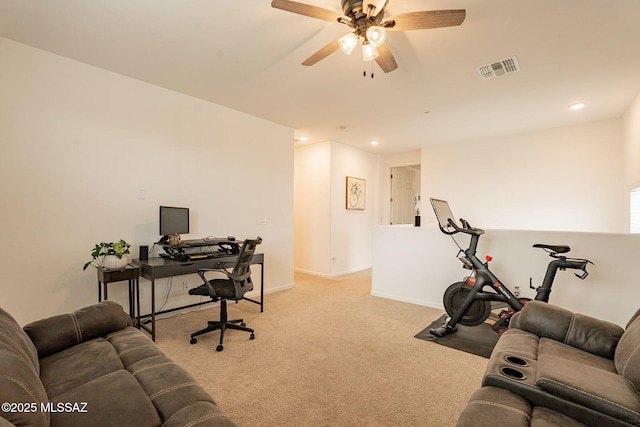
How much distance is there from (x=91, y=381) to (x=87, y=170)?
2.37m

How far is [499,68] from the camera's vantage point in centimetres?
290

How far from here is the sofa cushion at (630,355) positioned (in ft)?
4.16

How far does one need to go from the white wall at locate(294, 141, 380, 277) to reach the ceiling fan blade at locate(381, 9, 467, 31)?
382 cm

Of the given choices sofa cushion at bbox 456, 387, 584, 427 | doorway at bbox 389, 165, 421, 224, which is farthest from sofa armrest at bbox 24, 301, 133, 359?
doorway at bbox 389, 165, 421, 224

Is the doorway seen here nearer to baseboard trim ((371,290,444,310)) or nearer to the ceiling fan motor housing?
baseboard trim ((371,290,444,310))

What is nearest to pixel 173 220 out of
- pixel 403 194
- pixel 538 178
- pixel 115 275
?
pixel 115 275

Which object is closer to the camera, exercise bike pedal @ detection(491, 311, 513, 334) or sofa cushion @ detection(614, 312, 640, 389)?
sofa cushion @ detection(614, 312, 640, 389)

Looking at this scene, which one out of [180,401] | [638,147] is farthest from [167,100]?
[638,147]

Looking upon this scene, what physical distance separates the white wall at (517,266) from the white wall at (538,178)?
1.94 m

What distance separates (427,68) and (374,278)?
2.87m

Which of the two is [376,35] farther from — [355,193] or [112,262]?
[355,193]

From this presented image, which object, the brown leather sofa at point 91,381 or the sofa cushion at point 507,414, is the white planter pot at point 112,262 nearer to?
the brown leather sofa at point 91,381

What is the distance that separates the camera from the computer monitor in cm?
324

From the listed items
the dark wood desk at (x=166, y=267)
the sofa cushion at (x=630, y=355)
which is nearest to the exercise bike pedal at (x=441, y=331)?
the sofa cushion at (x=630, y=355)
